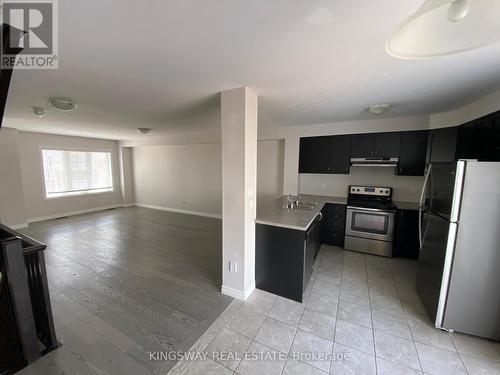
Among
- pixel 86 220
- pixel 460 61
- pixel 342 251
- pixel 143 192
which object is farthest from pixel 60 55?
pixel 143 192

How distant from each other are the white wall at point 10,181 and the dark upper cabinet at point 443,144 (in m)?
8.42

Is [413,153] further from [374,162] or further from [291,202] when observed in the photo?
[291,202]

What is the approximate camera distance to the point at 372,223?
3426 millimetres

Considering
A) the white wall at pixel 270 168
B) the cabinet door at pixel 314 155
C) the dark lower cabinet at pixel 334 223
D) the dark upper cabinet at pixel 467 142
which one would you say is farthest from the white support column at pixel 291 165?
the dark upper cabinet at pixel 467 142

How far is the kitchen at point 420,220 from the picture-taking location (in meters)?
1.77

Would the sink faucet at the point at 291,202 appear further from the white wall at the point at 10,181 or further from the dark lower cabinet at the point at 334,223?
the white wall at the point at 10,181

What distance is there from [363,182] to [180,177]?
5.12 metres

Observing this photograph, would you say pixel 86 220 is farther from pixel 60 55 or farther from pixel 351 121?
pixel 351 121

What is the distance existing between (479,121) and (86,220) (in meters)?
8.21

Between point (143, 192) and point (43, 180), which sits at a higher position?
point (43, 180)

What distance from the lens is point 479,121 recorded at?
2496 mm

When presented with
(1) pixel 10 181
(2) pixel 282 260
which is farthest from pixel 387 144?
(1) pixel 10 181

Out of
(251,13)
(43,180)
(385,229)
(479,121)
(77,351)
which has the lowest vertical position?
(77,351)

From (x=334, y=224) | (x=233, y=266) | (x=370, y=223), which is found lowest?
(x=233, y=266)
